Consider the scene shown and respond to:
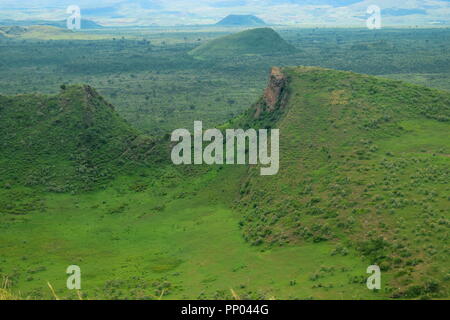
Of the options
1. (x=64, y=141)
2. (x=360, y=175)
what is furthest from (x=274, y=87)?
(x=64, y=141)

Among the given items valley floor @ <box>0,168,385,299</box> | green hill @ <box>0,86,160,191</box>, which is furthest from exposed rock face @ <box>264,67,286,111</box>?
green hill @ <box>0,86,160,191</box>

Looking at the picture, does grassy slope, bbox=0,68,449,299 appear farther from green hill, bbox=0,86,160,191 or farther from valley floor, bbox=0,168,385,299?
green hill, bbox=0,86,160,191

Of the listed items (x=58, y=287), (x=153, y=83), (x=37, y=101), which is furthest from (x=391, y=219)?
(x=153, y=83)

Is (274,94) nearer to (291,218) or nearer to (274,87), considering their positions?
(274,87)

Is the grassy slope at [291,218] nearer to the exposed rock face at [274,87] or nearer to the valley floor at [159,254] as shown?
the valley floor at [159,254]
